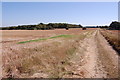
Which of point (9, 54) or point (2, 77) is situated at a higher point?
point (9, 54)

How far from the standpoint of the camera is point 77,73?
29.6 ft

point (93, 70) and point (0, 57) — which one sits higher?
point (0, 57)

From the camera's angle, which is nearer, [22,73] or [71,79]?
[71,79]

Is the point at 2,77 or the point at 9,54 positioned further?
the point at 9,54

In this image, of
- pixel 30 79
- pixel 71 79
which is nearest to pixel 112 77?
pixel 71 79

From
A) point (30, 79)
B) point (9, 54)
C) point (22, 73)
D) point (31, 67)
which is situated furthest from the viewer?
point (9, 54)

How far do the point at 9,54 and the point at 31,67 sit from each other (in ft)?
12.2

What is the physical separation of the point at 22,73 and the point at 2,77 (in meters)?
1.24

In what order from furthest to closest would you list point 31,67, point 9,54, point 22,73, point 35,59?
point 9,54
point 35,59
point 31,67
point 22,73

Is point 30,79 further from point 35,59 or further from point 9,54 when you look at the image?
point 9,54

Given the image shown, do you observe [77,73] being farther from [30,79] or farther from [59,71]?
[30,79]

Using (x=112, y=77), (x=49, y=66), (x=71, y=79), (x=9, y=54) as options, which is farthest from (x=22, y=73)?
(x=112, y=77)

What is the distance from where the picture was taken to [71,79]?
8.06 m

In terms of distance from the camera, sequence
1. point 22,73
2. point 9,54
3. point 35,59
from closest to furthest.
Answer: point 22,73 → point 35,59 → point 9,54
